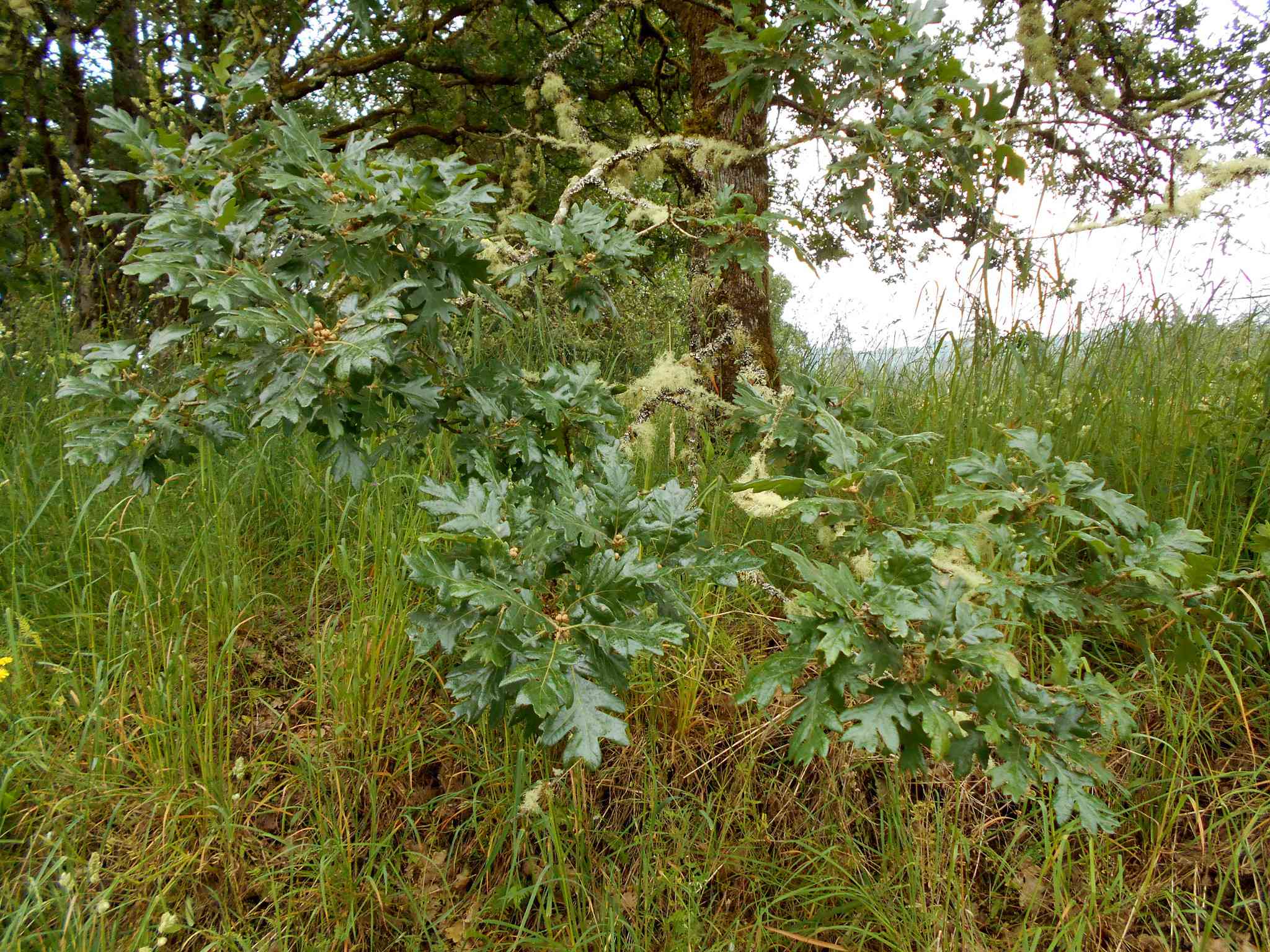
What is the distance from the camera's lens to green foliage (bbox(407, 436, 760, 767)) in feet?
4.13

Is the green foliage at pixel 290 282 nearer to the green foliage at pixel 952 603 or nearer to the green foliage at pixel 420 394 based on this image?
the green foliage at pixel 420 394

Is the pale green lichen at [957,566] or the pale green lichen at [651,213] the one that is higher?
the pale green lichen at [651,213]

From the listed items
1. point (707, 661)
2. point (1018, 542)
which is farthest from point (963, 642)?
point (707, 661)

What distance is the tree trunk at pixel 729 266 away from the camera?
271 centimetres

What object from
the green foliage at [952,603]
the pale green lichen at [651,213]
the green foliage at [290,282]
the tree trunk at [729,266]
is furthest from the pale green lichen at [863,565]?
the tree trunk at [729,266]

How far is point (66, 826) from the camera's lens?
71.2 inches

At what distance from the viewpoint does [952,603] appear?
1.33m

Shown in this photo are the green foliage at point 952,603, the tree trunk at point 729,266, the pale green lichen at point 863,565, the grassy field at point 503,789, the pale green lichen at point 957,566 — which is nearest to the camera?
the green foliage at point 952,603

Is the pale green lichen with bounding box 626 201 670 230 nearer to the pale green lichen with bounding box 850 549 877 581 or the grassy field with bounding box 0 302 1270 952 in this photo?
the grassy field with bounding box 0 302 1270 952

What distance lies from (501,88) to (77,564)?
379 centimetres

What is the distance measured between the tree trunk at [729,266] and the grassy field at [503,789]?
575mm

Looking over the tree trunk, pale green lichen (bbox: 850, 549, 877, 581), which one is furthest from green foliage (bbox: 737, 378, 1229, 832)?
the tree trunk

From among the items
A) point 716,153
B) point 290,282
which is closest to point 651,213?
point 716,153

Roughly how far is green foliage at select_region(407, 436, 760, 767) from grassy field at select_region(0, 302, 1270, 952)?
51cm
